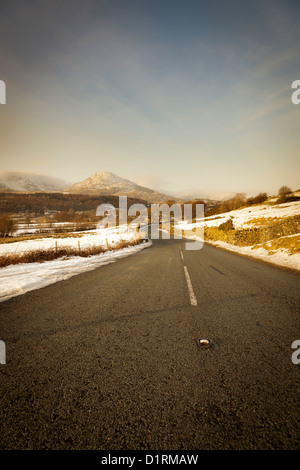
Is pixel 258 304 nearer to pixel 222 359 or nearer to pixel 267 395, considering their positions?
pixel 222 359

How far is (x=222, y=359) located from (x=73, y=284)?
4980 millimetres

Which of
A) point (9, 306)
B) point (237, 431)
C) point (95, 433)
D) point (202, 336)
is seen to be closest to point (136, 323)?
point (202, 336)

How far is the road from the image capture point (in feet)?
4.98

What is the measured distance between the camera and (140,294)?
4820 mm

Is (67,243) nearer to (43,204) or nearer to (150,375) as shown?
(150,375)

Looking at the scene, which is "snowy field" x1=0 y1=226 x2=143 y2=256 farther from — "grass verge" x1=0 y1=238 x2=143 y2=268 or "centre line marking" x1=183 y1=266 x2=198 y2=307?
"centre line marking" x1=183 y1=266 x2=198 y2=307

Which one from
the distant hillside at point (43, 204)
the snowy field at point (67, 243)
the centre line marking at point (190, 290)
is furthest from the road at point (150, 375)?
the distant hillside at point (43, 204)

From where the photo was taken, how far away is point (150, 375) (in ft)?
7.04

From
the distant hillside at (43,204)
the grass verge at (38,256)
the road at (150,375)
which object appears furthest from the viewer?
the distant hillside at (43,204)

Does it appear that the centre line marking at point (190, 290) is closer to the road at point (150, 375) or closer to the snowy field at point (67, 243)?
the road at point (150, 375)

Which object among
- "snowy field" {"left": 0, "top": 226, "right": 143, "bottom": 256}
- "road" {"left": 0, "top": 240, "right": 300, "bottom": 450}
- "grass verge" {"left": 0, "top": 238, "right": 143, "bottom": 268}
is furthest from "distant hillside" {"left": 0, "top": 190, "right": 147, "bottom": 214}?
"road" {"left": 0, "top": 240, "right": 300, "bottom": 450}

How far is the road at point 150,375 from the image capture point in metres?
1.52

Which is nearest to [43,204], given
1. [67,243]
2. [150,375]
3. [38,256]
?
[67,243]

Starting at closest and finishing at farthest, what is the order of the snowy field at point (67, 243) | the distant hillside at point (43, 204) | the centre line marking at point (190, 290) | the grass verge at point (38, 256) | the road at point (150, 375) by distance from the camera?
the road at point (150, 375), the centre line marking at point (190, 290), the grass verge at point (38, 256), the snowy field at point (67, 243), the distant hillside at point (43, 204)
